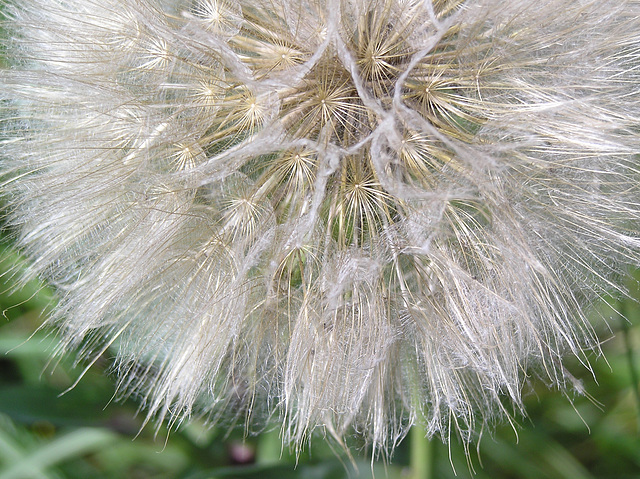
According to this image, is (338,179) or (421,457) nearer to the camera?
(338,179)

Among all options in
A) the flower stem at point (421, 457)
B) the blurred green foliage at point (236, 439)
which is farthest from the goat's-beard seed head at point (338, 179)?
the blurred green foliage at point (236, 439)

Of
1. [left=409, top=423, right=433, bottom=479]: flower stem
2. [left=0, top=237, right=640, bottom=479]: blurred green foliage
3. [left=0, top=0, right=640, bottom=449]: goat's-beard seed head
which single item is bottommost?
[left=0, top=237, right=640, bottom=479]: blurred green foliage

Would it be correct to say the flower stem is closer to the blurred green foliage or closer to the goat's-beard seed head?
the goat's-beard seed head

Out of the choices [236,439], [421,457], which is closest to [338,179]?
[421,457]

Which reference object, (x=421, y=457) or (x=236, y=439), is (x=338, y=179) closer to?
(x=421, y=457)

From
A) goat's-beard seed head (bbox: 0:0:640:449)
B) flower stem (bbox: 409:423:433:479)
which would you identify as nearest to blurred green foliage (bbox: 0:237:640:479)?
flower stem (bbox: 409:423:433:479)

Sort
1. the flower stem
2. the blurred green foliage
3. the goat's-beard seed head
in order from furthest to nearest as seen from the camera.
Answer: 1. the blurred green foliage
2. the flower stem
3. the goat's-beard seed head
